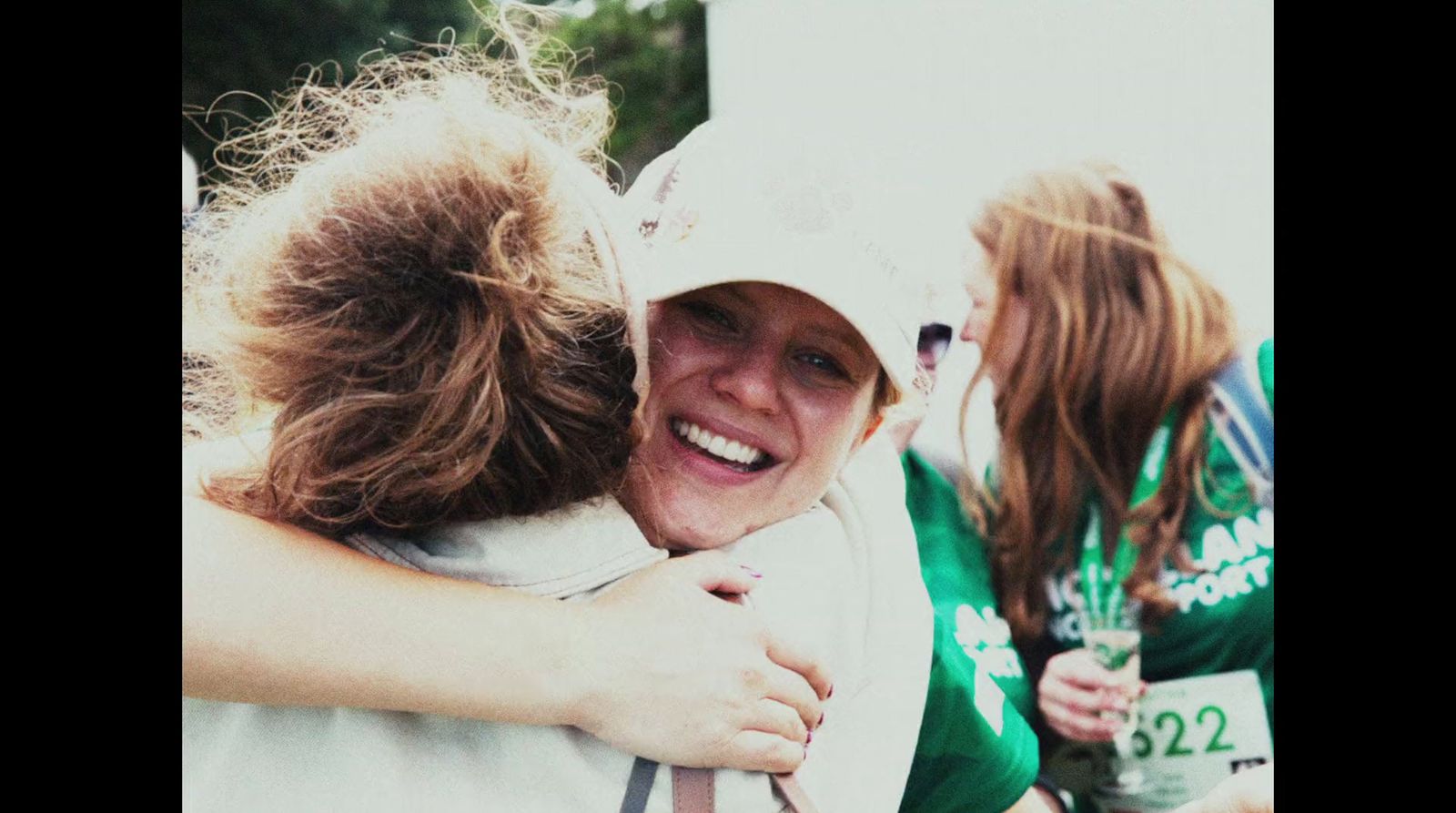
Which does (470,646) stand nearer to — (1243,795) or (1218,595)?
(1243,795)

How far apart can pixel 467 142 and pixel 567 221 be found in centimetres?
7

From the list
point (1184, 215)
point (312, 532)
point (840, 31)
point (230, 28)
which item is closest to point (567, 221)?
point (312, 532)

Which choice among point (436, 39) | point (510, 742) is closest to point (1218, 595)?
point (510, 742)

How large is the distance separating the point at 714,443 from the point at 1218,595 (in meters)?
0.64

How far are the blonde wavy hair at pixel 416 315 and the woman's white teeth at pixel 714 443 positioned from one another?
1.7 inches

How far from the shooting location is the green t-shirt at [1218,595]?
1122 millimetres

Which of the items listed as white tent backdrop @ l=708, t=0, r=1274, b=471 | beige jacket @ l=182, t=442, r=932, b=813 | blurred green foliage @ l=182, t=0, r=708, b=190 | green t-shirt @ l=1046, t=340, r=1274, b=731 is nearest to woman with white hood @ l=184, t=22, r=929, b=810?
beige jacket @ l=182, t=442, r=932, b=813

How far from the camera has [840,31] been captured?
3.46 ft

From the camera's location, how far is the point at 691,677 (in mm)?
688

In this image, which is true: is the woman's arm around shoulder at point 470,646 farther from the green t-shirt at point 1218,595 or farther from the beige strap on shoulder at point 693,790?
the green t-shirt at point 1218,595

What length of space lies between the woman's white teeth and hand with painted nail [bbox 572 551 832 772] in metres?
0.06

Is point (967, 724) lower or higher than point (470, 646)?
lower

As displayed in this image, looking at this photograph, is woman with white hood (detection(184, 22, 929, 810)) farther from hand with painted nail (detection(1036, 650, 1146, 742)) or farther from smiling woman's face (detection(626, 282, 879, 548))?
hand with painted nail (detection(1036, 650, 1146, 742))
